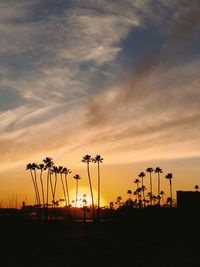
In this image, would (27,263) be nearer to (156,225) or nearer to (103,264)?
(103,264)

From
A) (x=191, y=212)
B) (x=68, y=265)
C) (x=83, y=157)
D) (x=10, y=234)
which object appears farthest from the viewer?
(x=83, y=157)

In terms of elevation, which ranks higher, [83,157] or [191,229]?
[83,157]

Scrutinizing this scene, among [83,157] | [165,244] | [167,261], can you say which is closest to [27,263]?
[167,261]

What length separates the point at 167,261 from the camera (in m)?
36.1

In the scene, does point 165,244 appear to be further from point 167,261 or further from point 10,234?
point 10,234

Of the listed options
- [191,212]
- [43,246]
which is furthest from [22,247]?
[191,212]

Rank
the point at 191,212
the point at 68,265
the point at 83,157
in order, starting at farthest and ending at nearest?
1. the point at 83,157
2. the point at 191,212
3. the point at 68,265

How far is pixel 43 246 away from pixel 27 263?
13.6m

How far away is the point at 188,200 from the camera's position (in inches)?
3565

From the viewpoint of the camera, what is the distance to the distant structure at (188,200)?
89812mm

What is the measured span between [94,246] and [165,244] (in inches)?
342

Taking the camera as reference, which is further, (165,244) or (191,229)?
(191,229)

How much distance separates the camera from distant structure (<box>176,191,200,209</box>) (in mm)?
89812

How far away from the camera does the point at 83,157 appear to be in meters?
133
